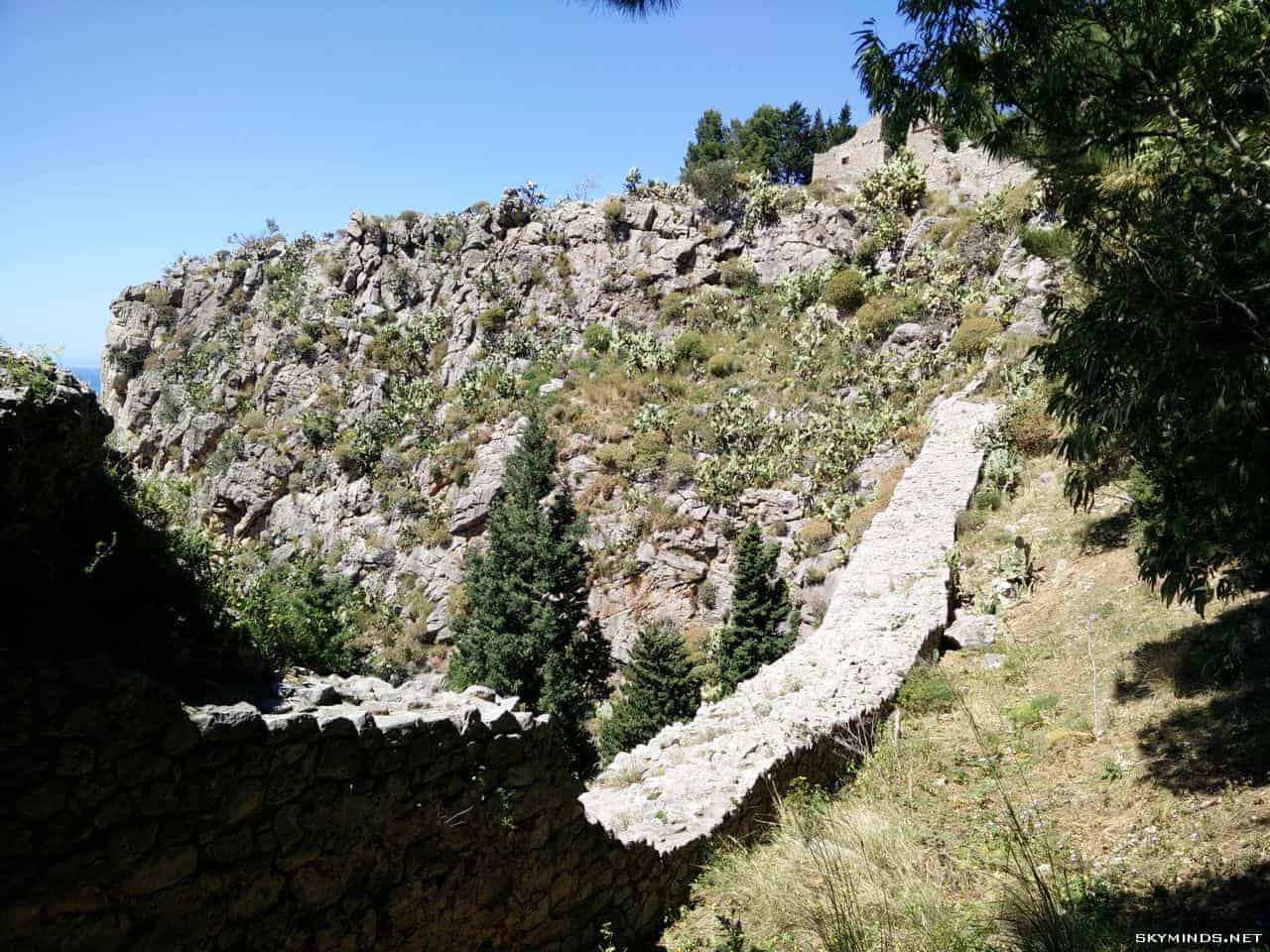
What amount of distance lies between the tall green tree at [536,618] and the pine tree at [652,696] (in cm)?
215

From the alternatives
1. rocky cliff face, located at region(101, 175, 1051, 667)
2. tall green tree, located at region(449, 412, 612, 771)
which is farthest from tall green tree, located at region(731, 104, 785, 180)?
tall green tree, located at region(449, 412, 612, 771)

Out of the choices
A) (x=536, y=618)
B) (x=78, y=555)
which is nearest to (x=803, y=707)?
(x=78, y=555)

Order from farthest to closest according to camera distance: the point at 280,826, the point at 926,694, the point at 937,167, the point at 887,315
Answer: the point at 937,167 < the point at 887,315 < the point at 926,694 < the point at 280,826

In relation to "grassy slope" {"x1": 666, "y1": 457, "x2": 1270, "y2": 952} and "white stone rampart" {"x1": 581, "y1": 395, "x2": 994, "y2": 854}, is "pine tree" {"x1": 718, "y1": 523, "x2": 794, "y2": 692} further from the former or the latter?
"grassy slope" {"x1": 666, "y1": 457, "x2": 1270, "y2": 952}

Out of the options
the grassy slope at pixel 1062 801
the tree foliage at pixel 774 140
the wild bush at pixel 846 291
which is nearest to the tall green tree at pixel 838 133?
the tree foliage at pixel 774 140

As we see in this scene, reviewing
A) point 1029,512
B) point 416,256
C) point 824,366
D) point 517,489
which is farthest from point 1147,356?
point 416,256

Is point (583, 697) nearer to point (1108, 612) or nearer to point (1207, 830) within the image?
point (1108, 612)

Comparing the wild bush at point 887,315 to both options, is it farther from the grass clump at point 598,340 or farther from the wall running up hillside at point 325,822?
the wall running up hillside at point 325,822

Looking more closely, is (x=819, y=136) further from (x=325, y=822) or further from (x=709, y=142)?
(x=325, y=822)

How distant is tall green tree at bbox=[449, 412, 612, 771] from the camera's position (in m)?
16.8

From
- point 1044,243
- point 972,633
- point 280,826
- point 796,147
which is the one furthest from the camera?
point 796,147

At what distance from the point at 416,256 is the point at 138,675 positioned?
3519 cm

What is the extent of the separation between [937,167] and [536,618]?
24.7 metres

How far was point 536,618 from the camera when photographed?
17859mm
